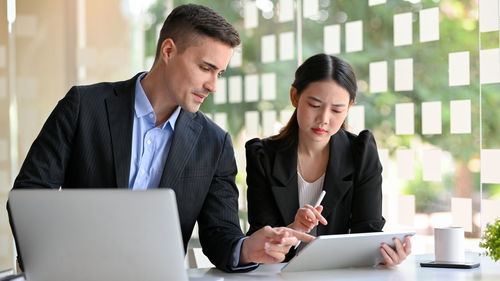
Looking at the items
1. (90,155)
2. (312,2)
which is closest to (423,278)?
(90,155)

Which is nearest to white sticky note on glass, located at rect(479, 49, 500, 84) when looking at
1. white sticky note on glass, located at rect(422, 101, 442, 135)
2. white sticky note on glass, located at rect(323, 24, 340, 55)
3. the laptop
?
white sticky note on glass, located at rect(422, 101, 442, 135)

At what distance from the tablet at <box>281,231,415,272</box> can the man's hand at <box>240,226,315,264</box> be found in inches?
1.7

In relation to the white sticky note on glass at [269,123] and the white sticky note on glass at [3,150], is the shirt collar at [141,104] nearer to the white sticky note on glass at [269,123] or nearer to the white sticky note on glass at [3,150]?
the white sticky note on glass at [269,123]

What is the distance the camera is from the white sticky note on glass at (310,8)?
4305mm

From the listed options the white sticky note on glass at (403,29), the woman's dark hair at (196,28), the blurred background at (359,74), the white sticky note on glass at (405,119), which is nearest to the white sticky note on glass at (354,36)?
the blurred background at (359,74)

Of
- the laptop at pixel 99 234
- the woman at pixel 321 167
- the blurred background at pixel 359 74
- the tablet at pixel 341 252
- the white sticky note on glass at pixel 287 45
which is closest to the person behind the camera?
the laptop at pixel 99 234

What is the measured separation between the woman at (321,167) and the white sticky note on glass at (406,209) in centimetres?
136

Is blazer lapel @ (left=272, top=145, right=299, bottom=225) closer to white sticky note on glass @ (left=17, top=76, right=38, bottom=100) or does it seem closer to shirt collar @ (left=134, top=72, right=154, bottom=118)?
shirt collar @ (left=134, top=72, right=154, bottom=118)

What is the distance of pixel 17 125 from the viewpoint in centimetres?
497

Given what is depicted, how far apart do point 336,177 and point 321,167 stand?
0.41 feet

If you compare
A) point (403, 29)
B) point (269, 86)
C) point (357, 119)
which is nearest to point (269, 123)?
point (269, 86)

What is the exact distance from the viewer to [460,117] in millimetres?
3541

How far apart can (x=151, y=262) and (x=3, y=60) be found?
3.97m

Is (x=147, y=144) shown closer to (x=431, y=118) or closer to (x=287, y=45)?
(x=431, y=118)
